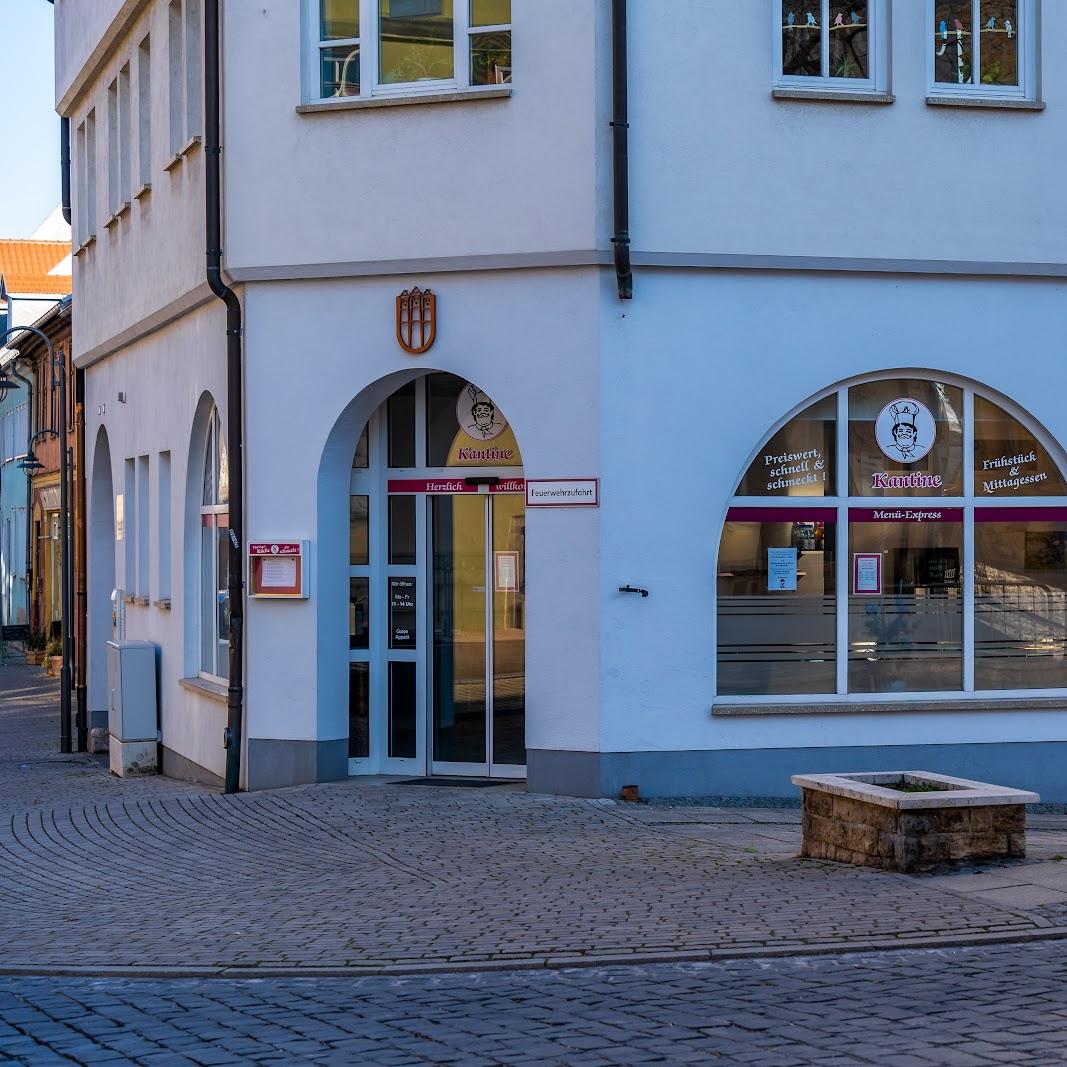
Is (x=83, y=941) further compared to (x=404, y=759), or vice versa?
(x=404, y=759)

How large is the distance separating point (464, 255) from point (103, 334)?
29.1 feet

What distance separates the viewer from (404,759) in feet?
49.6

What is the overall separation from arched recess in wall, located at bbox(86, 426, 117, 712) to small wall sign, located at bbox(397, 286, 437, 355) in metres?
9.60

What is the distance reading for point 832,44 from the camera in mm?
14125

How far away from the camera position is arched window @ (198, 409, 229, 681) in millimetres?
17062

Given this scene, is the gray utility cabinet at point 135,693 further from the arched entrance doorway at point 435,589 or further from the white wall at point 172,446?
the arched entrance doorway at point 435,589

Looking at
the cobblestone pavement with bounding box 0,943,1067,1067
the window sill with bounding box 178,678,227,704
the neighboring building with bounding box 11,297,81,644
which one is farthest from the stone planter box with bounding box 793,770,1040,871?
the neighboring building with bounding box 11,297,81,644

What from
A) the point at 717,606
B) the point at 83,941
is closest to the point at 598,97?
the point at 717,606

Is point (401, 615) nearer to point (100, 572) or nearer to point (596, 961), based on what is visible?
point (596, 961)

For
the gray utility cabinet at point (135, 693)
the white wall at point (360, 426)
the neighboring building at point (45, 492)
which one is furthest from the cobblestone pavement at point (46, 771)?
the neighboring building at point (45, 492)

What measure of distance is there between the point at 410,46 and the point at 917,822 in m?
7.67

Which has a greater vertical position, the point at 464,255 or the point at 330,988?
the point at 464,255

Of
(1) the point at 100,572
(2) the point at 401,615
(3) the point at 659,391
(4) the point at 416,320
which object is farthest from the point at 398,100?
(1) the point at 100,572

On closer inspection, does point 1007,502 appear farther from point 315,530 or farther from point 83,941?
point 83,941
